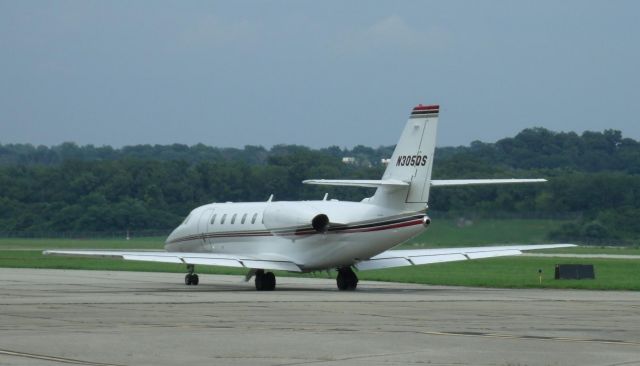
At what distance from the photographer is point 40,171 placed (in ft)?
413

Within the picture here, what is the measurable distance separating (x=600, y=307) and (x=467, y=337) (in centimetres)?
972

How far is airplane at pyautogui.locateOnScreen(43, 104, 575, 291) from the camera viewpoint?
37.4 metres

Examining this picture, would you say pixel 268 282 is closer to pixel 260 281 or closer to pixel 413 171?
pixel 260 281

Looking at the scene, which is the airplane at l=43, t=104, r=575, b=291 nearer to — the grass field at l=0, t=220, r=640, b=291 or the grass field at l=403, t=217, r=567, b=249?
the grass field at l=0, t=220, r=640, b=291

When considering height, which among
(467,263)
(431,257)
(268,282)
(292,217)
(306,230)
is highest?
(292,217)

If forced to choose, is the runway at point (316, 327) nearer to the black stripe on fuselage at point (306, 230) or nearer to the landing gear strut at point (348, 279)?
the landing gear strut at point (348, 279)

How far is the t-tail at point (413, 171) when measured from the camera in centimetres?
3719

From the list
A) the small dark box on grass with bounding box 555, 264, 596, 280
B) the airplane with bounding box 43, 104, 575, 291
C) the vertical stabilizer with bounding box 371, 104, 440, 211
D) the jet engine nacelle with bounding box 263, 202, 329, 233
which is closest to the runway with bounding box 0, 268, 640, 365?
the airplane with bounding box 43, 104, 575, 291

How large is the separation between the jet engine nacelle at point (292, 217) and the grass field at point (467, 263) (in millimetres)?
7184

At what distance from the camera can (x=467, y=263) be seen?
64.2m

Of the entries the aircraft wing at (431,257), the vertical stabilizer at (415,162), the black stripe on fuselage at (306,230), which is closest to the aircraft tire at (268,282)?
the black stripe on fuselage at (306,230)

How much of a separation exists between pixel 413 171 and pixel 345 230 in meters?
3.01

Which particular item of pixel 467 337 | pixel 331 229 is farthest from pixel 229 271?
pixel 467 337

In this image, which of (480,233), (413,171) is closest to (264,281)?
(413,171)
